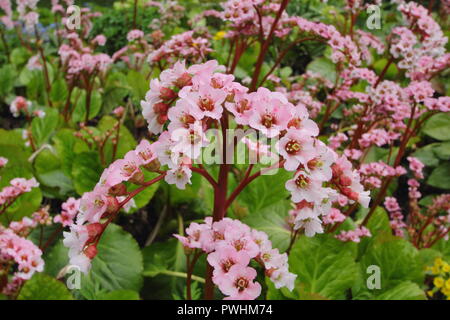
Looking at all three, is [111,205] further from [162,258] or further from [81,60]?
[81,60]

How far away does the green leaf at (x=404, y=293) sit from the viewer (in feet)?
3.87

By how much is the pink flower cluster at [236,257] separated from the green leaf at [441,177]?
143 centimetres

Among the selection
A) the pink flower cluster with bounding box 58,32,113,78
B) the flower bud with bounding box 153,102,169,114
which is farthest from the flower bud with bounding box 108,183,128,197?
the pink flower cluster with bounding box 58,32,113,78

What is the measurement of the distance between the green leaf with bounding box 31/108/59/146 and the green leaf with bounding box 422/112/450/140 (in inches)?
67.4

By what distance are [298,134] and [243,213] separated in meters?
0.90

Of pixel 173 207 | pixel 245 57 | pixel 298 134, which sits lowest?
pixel 173 207

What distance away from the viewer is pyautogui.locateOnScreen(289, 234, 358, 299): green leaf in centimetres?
124

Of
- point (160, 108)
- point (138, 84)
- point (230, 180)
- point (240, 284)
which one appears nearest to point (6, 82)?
point (138, 84)

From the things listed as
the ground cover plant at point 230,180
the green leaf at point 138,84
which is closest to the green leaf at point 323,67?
the ground cover plant at point 230,180

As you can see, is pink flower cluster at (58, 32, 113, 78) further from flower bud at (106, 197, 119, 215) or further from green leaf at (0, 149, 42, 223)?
flower bud at (106, 197, 119, 215)

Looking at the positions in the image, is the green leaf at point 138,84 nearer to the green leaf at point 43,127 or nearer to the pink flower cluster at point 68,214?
the green leaf at point 43,127

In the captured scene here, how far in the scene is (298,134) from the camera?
640mm
